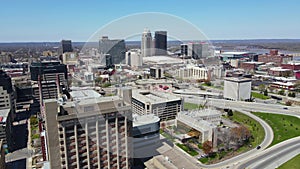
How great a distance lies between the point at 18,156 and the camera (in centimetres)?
680

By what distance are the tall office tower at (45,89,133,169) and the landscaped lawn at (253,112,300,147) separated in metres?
5.37

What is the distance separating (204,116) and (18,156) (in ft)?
20.1

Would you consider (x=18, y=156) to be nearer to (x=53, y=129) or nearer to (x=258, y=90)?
(x=53, y=129)

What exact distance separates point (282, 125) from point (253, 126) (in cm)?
104

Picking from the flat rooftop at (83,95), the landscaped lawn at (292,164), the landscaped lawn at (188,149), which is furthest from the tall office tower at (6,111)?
the landscaped lawn at (292,164)

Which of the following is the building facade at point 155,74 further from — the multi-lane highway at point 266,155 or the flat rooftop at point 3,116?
the flat rooftop at point 3,116

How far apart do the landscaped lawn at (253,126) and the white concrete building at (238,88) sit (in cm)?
175

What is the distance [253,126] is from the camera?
27.8 ft

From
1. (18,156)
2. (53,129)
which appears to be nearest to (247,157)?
(53,129)

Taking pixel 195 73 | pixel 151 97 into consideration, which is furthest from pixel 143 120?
pixel 195 73

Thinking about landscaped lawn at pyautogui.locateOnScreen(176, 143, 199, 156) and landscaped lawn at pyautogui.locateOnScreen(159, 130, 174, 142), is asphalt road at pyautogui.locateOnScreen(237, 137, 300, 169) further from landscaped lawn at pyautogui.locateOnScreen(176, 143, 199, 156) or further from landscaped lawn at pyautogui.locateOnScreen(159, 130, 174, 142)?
landscaped lawn at pyautogui.locateOnScreen(159, 130, 174, 142)

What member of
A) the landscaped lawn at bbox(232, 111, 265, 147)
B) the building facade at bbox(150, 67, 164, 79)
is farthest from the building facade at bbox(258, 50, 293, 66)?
the landscaped lawn at bbox(232, 111, 265, 147)

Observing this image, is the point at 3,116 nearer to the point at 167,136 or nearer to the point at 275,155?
the point at 167,136

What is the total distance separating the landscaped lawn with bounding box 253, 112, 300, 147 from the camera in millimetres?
7519
